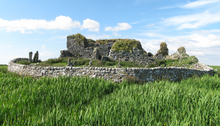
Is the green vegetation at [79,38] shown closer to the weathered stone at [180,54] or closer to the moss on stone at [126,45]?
the moss on stone at [126,45]

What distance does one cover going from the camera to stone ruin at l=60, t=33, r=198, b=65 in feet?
71.2

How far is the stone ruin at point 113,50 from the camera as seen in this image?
21.7 m

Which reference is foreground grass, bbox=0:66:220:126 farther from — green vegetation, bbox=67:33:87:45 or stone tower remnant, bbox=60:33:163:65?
green vegetation, bbox=67:33:87:45

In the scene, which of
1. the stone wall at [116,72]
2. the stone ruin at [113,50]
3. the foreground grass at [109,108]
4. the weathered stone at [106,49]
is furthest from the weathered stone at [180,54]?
the foreground grass at [109,108]

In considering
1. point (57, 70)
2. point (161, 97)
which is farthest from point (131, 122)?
point (57, 70)

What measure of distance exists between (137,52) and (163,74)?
10809 millimetres

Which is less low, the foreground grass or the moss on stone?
the moss on stone

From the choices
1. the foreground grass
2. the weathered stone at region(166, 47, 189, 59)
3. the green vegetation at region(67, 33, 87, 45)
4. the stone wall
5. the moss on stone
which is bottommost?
the foreground grass

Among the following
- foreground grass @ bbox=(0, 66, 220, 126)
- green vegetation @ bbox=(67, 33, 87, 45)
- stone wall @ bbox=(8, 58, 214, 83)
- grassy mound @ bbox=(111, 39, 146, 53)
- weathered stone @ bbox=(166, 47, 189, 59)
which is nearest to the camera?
foreground grass @ bbox=(0, 66, 220, 126)

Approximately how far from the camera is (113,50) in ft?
71.5

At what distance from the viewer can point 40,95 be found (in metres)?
6.19

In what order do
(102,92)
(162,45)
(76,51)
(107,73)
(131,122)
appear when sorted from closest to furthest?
(131,122)
(102,92)
(107,73)
(76,51)
(162,45)

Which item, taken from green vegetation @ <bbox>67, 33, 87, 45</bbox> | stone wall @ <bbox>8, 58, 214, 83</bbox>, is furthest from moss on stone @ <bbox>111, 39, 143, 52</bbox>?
stone wall @ <bbox>8, 58, 214, 83</bbox>

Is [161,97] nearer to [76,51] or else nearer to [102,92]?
[102,92]
